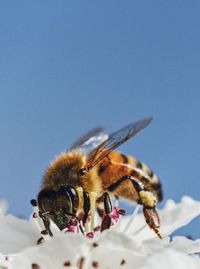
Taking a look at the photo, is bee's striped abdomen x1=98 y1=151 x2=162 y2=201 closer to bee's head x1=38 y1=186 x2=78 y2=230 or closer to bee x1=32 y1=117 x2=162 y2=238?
bee x1=32 y1=117 x2=162 y2=238

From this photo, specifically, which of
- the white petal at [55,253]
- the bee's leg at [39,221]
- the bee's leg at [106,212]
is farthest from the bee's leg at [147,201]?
the white petal at [55,253]

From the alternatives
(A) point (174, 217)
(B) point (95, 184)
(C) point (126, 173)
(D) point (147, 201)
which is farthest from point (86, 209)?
(A) point (174, 217)

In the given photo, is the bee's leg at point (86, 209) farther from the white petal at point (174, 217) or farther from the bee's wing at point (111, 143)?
the white petal at point (174, 217)

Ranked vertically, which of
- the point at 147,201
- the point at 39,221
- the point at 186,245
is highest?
the point at 39,221

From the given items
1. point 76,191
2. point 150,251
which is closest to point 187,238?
point 76,191

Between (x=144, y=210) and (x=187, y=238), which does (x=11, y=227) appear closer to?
(x=144, y=210)

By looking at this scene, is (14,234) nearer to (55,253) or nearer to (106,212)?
(106,212)
